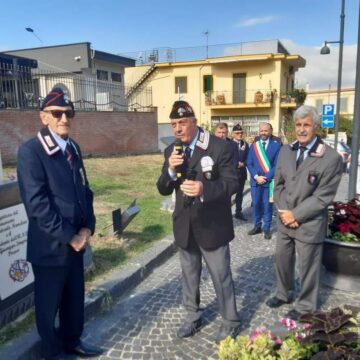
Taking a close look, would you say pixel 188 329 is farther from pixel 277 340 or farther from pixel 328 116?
pixel 328 116

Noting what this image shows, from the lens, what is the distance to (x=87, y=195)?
310 cm

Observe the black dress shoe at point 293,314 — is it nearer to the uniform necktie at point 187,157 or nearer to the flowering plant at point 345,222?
the flowering plant at point 345,222

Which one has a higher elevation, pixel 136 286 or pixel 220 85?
pixel 220 85

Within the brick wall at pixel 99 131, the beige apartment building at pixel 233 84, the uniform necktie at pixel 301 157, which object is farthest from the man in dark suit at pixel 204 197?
the beige apartment building at pixel 233 84

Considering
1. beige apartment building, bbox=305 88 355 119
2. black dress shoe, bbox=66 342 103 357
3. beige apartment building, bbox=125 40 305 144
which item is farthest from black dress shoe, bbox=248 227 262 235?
beige apartment building, bbox=305 88 355 119

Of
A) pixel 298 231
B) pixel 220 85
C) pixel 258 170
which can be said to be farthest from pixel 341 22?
pixel 220 85

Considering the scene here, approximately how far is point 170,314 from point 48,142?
2239 millimetres

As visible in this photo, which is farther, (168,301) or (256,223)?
(256,223)

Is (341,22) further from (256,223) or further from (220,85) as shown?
(220,85)

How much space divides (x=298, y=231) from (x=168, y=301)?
164 centimetres

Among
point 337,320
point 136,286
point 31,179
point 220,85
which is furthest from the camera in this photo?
point 220,85

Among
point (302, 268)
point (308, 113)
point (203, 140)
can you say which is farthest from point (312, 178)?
point (203, 140)

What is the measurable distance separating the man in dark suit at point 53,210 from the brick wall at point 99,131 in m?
11.6

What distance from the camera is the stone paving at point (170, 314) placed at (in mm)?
3312
